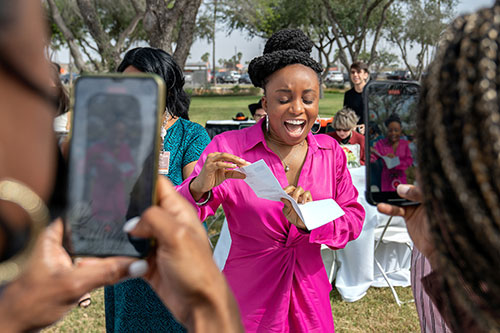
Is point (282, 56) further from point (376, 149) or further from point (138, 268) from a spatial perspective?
point (138, 268)

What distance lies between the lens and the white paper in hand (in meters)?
1.98

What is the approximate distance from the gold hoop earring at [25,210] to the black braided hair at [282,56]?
6.33ft

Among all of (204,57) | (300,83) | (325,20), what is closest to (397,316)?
(300,83)

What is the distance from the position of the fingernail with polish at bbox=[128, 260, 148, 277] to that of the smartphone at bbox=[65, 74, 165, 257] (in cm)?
3

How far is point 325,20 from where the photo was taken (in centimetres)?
3050

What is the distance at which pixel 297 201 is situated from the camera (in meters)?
2.20

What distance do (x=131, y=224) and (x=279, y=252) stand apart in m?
1.46

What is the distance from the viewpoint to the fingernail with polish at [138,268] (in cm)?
96

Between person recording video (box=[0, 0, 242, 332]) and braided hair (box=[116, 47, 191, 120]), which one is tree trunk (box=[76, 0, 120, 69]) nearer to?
braided hair (box=[116, 47, 191, 120])

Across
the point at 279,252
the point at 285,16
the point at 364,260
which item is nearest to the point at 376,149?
the point at 279,252

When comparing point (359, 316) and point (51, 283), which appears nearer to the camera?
point (51, 283)

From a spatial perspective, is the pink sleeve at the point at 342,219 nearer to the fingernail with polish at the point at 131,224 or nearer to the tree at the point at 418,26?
the fingernail with polish at the point at 131,224

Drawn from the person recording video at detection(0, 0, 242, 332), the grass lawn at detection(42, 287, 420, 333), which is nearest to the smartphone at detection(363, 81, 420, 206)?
the person recording video at detection(0, 0, 242, 332)

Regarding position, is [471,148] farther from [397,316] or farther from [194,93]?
[194,93]
